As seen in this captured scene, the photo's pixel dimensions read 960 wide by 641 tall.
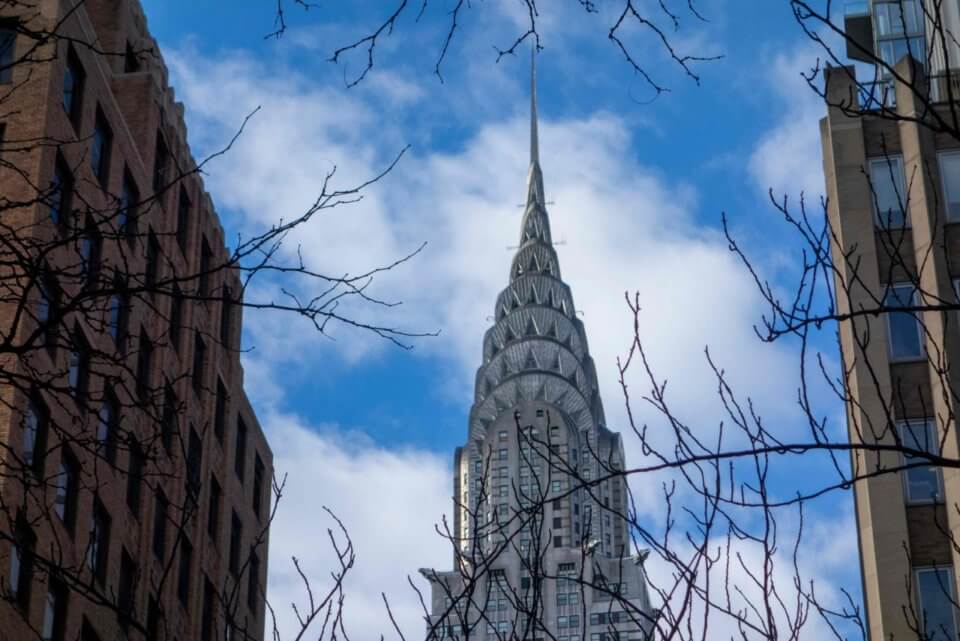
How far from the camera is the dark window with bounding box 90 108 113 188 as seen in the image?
152 feet

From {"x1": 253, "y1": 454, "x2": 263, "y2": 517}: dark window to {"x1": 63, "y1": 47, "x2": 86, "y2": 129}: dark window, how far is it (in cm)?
1995

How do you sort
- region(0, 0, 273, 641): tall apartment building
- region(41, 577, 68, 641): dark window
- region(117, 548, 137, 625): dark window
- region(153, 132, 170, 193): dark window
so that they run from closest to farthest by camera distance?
region(0, 0, 273, 641): tall apartment building < region(41, 577, 68, 641): dark window < region(117, 548, 137, 625): dark window < region(153, 132, 170, 193): dark window

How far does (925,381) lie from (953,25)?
10865 mm

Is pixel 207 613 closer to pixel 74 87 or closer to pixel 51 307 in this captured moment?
pixel 74 87

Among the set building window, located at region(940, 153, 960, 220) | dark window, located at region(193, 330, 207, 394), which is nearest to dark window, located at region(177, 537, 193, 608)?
dark window, located at region(193, 330, 207, 394)

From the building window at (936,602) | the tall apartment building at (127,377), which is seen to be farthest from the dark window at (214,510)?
the building window at (936,602)

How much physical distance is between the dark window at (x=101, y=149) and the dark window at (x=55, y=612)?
36.6ft

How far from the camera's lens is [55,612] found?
4003 cm

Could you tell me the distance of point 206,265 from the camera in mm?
56094

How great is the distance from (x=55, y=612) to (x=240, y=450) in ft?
67.9

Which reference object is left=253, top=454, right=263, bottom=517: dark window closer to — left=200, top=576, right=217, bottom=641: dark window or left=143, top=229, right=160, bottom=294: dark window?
left=200, top=576, right=217, bottom=641: dark window

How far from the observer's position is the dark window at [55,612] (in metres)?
39.5

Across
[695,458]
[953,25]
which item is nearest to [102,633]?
[953,25]

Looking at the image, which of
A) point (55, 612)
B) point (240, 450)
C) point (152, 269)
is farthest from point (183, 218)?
point (55, 612)
